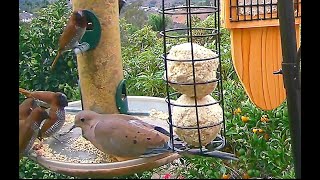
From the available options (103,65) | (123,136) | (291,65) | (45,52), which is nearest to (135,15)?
(45,52)

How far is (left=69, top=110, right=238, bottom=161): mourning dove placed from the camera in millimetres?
1375

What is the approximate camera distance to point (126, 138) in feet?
4.54

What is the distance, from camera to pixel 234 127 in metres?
1.96

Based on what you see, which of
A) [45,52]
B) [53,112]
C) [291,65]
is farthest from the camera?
[45,52]

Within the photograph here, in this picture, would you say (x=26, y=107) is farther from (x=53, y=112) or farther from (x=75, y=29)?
(x=75, y=29)

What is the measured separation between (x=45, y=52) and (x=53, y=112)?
2.92 ft

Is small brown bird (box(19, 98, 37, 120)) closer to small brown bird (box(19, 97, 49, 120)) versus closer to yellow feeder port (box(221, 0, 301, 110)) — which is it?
small brown bird (box(19, 97, 49, 120))

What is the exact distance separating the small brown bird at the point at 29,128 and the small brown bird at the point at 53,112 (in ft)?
0.10

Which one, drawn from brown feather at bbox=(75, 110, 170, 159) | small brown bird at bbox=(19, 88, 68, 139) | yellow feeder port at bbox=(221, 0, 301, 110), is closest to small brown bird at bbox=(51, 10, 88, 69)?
small brown bird at bbox=(19, 88, 68, 139)

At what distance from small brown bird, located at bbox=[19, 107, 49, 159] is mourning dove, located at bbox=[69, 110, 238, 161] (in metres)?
0.13

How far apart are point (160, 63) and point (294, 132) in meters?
1.21

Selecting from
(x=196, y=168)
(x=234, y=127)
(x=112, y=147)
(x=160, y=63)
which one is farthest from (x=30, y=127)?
(x=160, y=63)

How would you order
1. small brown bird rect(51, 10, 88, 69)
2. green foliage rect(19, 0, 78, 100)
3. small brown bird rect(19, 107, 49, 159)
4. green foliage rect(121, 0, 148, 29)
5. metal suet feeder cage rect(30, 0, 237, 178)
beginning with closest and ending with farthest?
1. small brown bird rect(19, 107, 49, 159)
2. metal suet feeder cage rect(30, 0, 237, 178)
3. small brown bird rect(51, 10, 88, 69)
4. green foliage rect(121, 0, 148, 29)
5. green foliage rect(19, 0, 78, 100)

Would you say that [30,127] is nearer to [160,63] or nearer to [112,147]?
[112,147]
